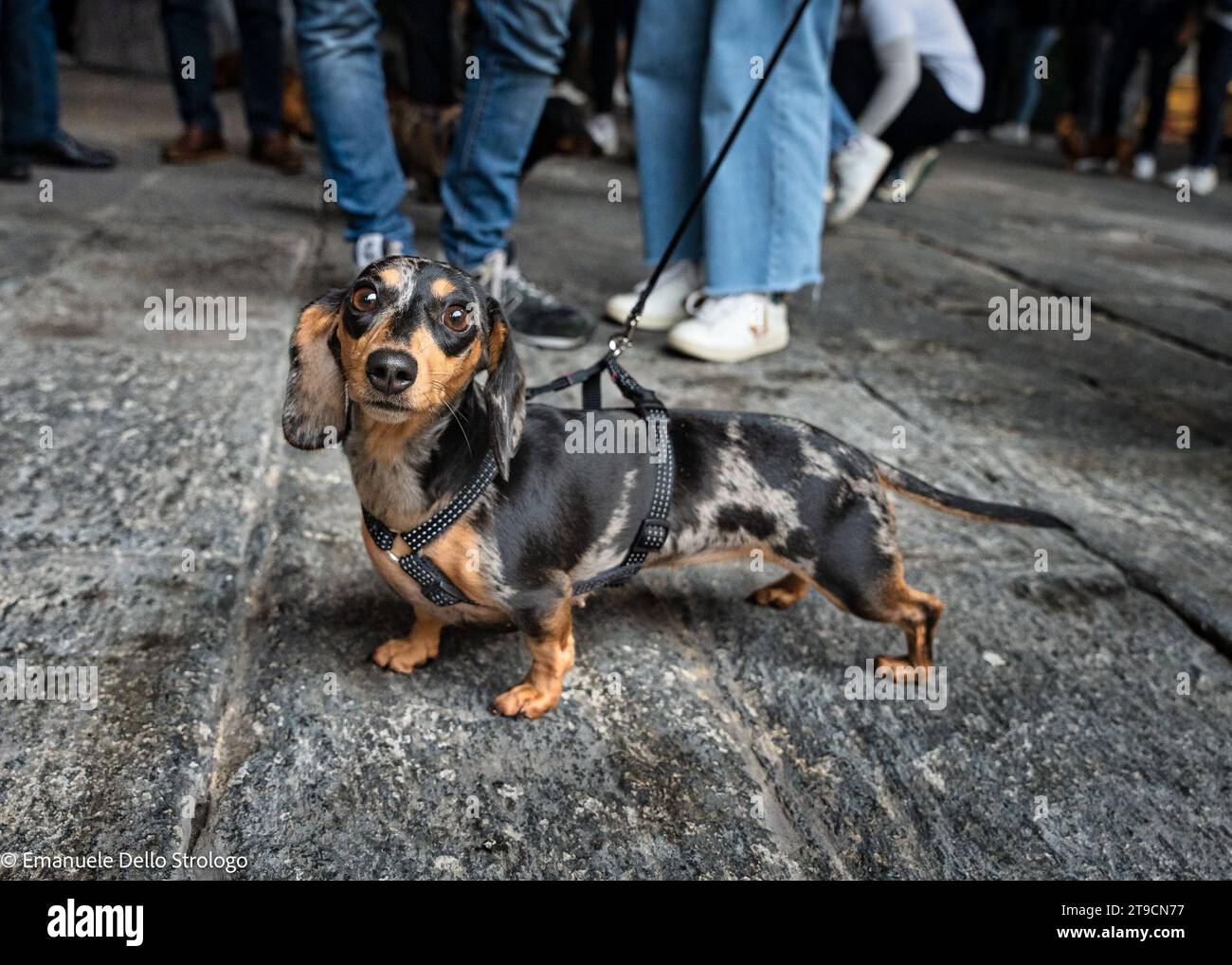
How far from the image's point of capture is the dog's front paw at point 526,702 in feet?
5.24

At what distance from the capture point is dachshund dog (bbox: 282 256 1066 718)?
56.4 inches

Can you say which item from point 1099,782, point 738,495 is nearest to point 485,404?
point 738,495

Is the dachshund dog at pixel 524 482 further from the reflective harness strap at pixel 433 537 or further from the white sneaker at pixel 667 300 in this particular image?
the white sneaker at pixel 667 300

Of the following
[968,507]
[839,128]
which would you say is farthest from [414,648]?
[839,128]

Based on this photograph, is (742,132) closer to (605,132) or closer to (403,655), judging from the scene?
(403,655)

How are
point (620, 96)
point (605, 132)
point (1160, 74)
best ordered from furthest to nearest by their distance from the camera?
point (620, 96), point (1160, 74), point (605, 132)

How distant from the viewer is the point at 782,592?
198cm

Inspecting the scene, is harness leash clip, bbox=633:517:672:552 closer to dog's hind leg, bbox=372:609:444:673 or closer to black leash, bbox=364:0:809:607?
black leash, bbox=364:0:809:607

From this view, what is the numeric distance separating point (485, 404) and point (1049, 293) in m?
3.79

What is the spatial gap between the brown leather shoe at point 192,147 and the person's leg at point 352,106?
292 centimetres

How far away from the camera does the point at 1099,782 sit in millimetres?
1557

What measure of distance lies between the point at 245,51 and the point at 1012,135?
9569 mm

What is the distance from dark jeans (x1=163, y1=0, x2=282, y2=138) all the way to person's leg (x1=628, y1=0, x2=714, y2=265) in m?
3.00
